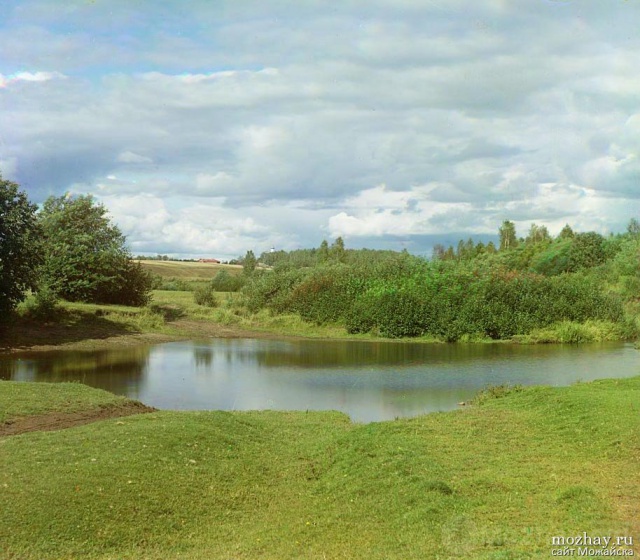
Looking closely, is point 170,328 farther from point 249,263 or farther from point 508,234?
point 508,234

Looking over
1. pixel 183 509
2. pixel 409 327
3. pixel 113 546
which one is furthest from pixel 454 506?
pixel 409 327

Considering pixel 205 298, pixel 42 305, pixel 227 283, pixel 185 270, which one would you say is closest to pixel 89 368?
pixel 42 305

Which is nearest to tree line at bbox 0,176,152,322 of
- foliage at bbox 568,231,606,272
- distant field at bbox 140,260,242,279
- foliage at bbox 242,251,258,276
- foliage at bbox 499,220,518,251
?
foliage at bbox 242,251,258,276

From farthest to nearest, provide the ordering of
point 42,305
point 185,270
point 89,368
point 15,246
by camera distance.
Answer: point 185,270
point 42,305
point 15,246
point 89,368

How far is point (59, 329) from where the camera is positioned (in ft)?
114

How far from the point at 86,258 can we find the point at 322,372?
21.3 m

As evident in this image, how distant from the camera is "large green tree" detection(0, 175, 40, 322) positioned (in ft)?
98.2

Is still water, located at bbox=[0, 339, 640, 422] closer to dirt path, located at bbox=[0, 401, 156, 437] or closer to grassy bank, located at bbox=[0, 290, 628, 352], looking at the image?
grassy bank, located at bbox=[0, 290, 628, 352]

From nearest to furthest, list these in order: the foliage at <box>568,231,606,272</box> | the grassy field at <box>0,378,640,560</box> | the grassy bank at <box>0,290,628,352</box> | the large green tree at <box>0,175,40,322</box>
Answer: the grassy field at <box>0,378,640,560</box>, the large green tree at <box>0,175,40,322</box>, the grassy bank at <box>0,290,628,352</box>, the foliage at <box>568,231,606,272</box>

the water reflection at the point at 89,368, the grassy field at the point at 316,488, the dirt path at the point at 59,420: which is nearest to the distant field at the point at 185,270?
the water reflection at the point at 89,368

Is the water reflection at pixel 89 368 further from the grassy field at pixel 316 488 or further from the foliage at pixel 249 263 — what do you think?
the foliage at pixel 249 263

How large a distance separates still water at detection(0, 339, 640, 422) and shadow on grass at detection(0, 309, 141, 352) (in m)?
3.10

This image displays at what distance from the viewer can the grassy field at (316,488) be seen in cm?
812

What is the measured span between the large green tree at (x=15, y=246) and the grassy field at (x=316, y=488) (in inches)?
708
